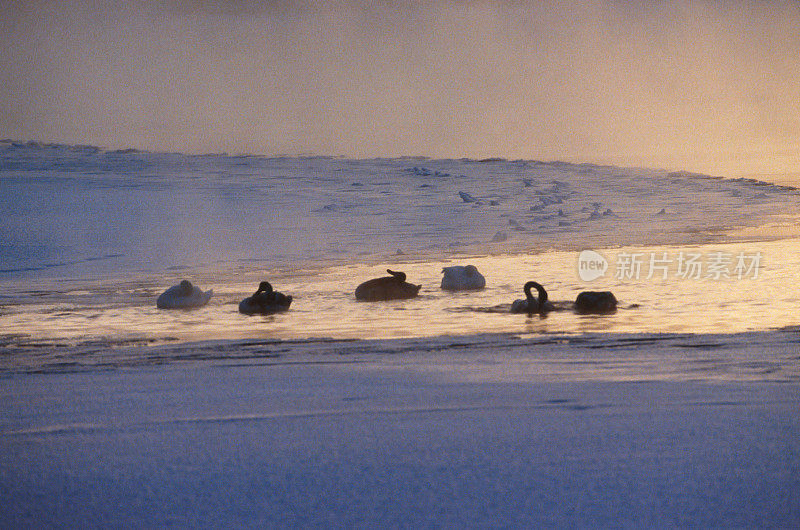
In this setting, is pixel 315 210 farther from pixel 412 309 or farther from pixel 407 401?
pixel 407 401

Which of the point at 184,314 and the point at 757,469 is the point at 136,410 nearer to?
the point at 757,469

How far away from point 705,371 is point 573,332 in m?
2.09

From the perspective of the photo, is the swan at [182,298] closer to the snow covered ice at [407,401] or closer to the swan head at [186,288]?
the swan head at [186,288]

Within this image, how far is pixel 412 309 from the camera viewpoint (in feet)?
31.7

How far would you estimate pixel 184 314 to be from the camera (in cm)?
973

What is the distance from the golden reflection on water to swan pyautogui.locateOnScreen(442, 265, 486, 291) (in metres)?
0.18

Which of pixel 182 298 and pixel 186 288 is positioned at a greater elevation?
pixel 186 288

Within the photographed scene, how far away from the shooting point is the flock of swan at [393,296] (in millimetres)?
8977

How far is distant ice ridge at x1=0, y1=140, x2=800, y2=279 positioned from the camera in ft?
65.8

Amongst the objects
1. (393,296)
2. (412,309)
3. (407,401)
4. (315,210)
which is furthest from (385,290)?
(315,210)

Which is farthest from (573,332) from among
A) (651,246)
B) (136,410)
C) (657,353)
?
(651,246)

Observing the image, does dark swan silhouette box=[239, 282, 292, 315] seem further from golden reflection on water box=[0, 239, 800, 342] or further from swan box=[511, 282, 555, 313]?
swan box=[511, 282, 555, 313]

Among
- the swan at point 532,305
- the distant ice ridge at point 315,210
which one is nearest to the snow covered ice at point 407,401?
the swan at point 532,305

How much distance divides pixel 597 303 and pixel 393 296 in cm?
256
